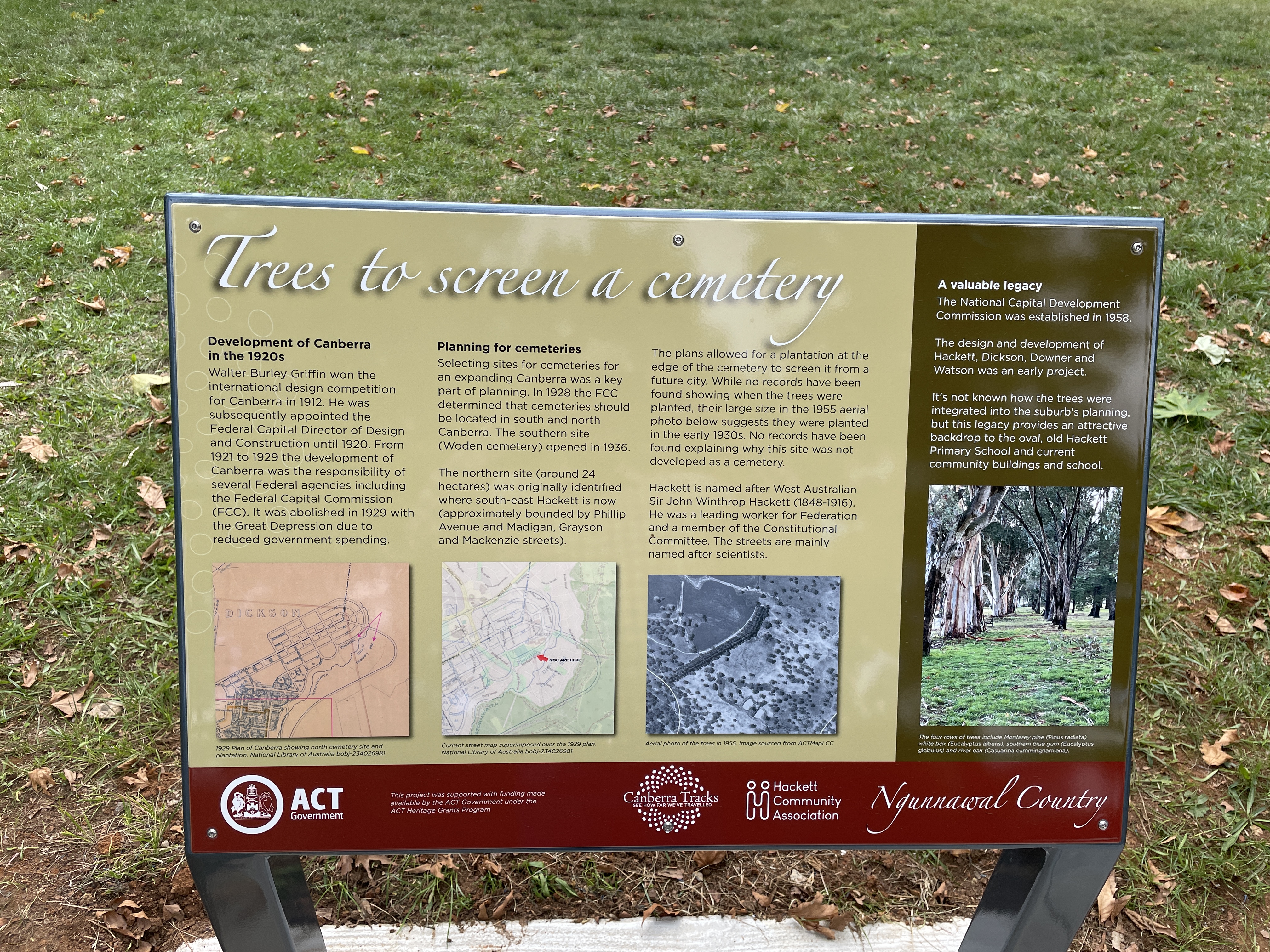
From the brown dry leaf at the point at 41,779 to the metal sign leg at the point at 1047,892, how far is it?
2.56 m

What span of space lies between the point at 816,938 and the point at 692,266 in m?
1.72

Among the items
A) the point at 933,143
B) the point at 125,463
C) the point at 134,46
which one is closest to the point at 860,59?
the point at 933,143

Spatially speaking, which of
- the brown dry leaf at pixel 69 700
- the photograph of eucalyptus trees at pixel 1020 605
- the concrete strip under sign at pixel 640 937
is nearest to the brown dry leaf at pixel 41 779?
the brown dry leaf at pixel 69 700

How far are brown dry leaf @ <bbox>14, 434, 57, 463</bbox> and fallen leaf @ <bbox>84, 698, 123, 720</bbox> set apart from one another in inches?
50.3

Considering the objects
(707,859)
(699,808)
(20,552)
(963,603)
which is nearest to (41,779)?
(20,552)

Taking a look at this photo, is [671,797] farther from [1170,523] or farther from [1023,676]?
[1170,523]

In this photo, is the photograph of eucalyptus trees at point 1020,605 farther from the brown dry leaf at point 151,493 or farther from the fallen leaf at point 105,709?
the brown dry leaf at point 151,493

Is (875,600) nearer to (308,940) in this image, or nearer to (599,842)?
(599,842)

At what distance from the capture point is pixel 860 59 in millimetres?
9133

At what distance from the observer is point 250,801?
5.87 feet

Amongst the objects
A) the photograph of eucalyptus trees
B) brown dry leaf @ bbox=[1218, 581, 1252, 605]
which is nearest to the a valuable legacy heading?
the photograph of eucalyptus trees

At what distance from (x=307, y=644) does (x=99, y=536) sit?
2.24 m

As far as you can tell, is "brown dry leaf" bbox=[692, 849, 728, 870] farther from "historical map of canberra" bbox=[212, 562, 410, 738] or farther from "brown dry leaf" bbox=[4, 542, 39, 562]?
"brown dry leaf" bbox=[4, 542, 39, 562]

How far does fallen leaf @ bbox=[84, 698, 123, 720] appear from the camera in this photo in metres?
2.96
